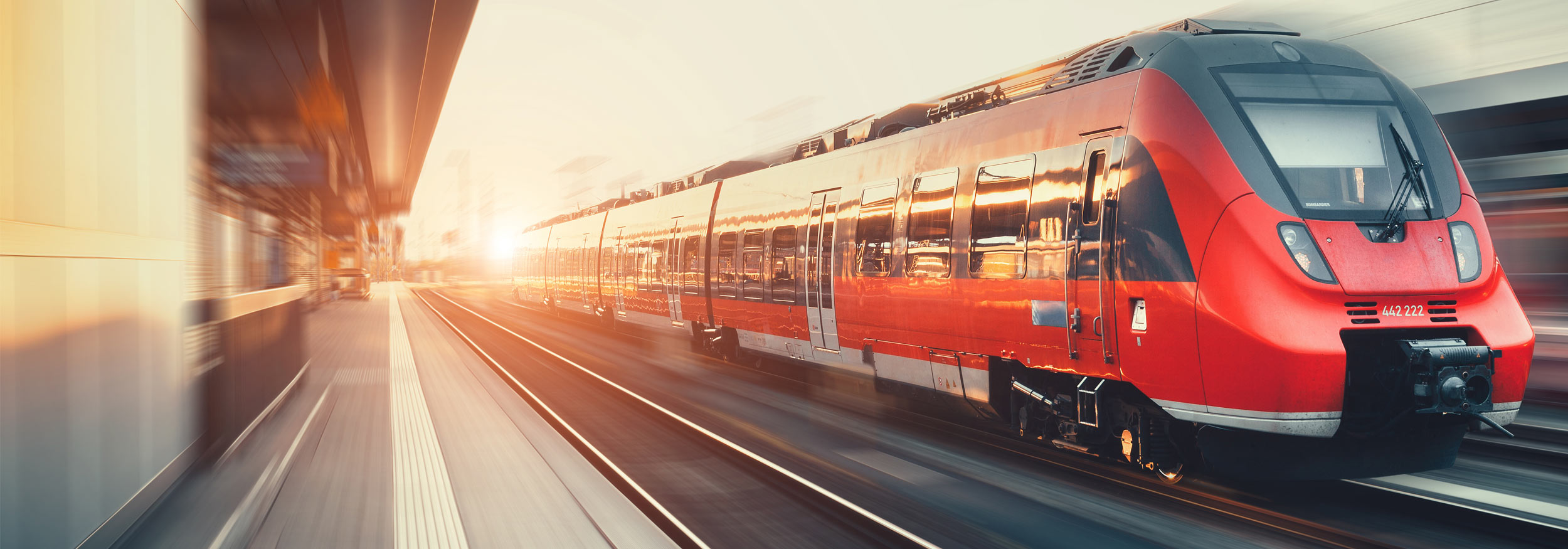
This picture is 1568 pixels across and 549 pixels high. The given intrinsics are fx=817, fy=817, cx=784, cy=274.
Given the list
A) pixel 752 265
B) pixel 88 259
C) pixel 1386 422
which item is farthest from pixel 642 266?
pixel 1386 422

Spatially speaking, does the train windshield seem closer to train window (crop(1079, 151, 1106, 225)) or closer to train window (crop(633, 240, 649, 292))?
train window (crop(1079, 151, 1106, 225))

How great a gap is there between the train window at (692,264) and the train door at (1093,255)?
9.30 meters

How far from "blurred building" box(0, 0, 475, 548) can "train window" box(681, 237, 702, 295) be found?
519cm

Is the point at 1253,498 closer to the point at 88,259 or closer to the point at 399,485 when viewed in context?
the point at 399,485

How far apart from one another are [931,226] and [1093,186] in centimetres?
218

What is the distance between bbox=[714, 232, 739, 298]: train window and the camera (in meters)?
13.3

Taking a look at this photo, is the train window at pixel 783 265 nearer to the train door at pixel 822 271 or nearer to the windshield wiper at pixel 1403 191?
the train door at pixel 822 271

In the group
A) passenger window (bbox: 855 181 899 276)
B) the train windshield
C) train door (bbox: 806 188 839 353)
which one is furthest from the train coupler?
train door (bbox: 806 188 839 353)

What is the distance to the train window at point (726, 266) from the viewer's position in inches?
522

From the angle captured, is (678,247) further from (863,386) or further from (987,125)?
(987,125)

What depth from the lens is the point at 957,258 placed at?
7.57m

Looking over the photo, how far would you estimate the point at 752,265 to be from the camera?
12438 mm

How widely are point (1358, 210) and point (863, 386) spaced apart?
7277 mm

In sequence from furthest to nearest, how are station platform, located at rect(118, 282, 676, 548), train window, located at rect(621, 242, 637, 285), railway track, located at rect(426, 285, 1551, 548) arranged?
1. train window, located at rect(621, 242, 637, 285)
2. station platform, located at rect(118, 282, 676, 548)
3. railway track, located at rect(426, 285, 1551, 548)
